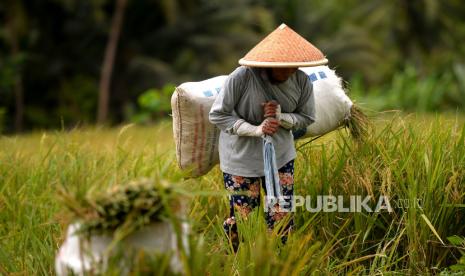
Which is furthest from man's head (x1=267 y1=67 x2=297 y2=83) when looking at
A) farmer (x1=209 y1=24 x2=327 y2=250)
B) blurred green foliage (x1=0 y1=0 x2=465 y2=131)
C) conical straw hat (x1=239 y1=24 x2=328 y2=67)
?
blurred green foliage (x1=0 y1=0 x2=465 y2=131)

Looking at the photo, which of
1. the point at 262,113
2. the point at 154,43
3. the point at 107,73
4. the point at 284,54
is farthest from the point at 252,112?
the point at 154,43

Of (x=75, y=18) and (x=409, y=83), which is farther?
(x=75, y=18)

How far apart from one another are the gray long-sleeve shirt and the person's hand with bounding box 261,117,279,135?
12 centimetres

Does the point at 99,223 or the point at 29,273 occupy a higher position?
the point at 99,223

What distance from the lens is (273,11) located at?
88.3ft

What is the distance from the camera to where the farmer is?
3.92 meters

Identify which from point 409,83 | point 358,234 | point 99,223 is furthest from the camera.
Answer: point 409,83

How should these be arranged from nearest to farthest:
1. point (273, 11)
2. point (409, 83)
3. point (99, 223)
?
point (99, 223)
point (409, 83)
point (273, 11)

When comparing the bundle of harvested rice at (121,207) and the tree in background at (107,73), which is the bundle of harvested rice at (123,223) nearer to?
the bundle of harvested rice at (121,207)

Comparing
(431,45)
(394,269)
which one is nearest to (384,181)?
(394,269)

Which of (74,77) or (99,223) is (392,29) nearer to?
(74,77)

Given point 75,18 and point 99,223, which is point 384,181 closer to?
point 99,223

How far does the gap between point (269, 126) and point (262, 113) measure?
14 cm

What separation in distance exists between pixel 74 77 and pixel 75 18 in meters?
1.76
